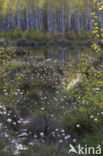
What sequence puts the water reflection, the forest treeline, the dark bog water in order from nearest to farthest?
the dark bog water < the water reflection < the forest treeline

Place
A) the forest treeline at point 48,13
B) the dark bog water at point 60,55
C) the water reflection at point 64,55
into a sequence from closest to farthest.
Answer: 1. the dark bog water at point 60,55
2. the water reflection at point 64,55
3. the forest treeline at point 48,13

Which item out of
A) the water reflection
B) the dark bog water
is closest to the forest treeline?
the water reflection

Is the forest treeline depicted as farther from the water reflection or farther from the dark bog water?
the dark bog water

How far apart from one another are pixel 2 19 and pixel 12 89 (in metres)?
45.8

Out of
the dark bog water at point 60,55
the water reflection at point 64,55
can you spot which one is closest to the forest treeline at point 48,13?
the water reflection at point 64,55

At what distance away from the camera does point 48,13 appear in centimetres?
4453

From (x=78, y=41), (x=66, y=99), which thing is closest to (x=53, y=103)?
(x=66, y=99)

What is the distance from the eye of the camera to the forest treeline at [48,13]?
43.2 metres

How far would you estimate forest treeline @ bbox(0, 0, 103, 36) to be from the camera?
43.2 m

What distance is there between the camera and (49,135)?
416 centimetres

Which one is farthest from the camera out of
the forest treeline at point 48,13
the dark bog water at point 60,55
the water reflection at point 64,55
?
the forest treeline at point 48,13

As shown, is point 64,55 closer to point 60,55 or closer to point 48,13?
point 60,55

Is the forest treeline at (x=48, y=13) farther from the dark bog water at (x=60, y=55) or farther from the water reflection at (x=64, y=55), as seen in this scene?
the dark bog water at (x=60, y=55)

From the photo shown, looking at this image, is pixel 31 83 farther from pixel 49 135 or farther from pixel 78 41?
pixel 78 41
